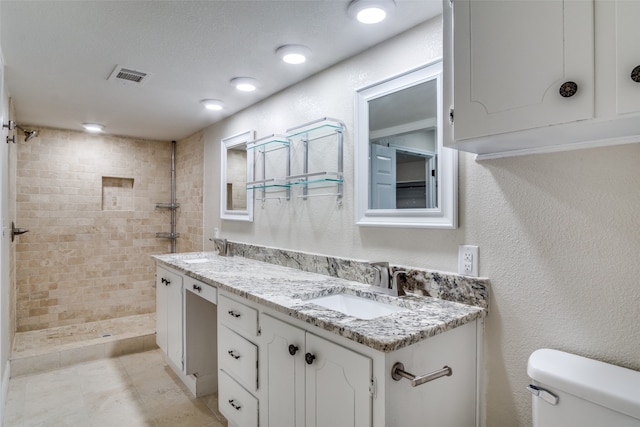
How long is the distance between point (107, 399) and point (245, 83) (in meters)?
2.36

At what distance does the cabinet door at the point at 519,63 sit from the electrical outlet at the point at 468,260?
0.54 m

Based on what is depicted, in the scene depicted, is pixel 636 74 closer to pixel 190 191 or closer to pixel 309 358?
pixel 309 358

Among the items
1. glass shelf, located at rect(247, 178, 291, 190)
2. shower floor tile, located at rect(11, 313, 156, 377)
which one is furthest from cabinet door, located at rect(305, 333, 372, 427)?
shower floor tile, located at rect(11, 313, 156, 377)

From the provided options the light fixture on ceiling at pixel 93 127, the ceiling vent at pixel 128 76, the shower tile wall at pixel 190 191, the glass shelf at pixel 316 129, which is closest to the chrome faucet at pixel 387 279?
the glass shelf at pixel 316 129

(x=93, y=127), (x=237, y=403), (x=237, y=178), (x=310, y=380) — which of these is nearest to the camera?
(x=310, y=380)

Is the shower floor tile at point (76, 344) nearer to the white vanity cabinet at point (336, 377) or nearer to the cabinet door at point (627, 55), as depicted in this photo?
the white vanity cabinet at point (336, 377)

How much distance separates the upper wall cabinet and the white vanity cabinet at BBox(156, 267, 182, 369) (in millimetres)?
2171

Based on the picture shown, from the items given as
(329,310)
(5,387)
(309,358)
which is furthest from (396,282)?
(5,387)

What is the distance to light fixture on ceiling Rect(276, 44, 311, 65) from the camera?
1950mm

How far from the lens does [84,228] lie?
3.97 metres

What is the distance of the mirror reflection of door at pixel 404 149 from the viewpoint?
65.2 inches

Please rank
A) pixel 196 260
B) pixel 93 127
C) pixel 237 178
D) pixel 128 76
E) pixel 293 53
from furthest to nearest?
pixel 93 127
pixel 237 178
pixel 196 260
pixel 128 76
pixel 293 53

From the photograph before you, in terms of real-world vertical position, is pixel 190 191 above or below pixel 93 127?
below

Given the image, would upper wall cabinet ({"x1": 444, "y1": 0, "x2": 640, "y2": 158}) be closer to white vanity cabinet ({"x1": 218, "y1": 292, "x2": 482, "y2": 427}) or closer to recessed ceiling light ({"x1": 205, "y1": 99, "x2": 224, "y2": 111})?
white vanity cabinet ({"x1": 218, "y1": 292, "x2": 482, "y2": 427})
